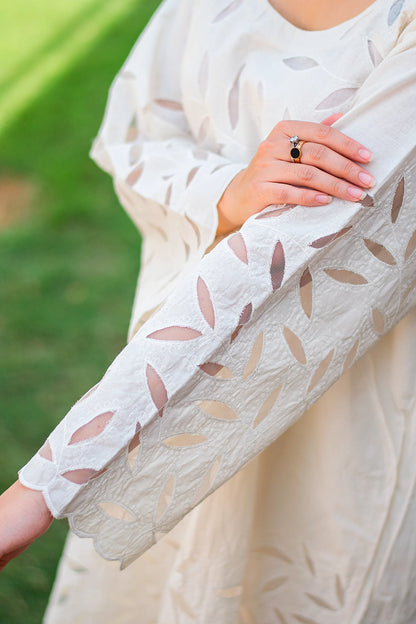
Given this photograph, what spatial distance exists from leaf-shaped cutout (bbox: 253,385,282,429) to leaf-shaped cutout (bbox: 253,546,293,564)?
0.99 ft

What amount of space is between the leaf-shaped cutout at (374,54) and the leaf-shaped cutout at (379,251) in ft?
0.68

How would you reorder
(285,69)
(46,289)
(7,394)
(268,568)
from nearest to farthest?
1. (285,69)
2. (268,568)
3. (7,394)
4. (46,289)

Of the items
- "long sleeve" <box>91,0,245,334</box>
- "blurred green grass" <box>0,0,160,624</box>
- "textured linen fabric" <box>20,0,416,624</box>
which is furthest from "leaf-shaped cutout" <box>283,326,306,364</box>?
"blurred green grass" <box>0,0,160,624</box>

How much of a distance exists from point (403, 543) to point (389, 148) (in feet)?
1.67

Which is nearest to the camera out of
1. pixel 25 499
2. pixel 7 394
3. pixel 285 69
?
pixel 25 499

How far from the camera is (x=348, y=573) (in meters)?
0.89

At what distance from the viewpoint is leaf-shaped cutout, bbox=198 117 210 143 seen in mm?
977

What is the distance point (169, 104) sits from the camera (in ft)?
3.46

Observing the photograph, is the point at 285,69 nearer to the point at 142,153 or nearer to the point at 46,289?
the point at 142,153

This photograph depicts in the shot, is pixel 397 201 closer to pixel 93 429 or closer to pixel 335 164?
pixel 335 164

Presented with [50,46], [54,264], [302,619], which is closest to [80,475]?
[302,619]

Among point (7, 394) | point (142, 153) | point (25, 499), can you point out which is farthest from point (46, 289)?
point (25, 499)

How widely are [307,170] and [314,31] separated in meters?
0.23

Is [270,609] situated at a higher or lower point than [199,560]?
lower
